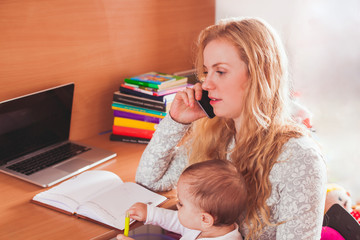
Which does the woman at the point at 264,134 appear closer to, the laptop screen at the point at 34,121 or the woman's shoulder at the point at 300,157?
the woman's shoulder at the point at 300,157

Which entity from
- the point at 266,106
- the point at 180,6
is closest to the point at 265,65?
the point at 266,106

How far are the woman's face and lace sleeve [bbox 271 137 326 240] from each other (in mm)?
229

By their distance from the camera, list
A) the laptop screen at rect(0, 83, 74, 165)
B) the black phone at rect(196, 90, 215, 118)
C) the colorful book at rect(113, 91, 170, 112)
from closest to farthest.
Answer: the black phone at rect(196, 90, 215, 118) → the laptop screen at rect(0, 83, 74, 165) → the colorful book at rect(113, 91, 170, 112)

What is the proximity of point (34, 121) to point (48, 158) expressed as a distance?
15 cm

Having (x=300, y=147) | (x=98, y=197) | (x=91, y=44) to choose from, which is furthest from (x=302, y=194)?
(x=91, y=44)

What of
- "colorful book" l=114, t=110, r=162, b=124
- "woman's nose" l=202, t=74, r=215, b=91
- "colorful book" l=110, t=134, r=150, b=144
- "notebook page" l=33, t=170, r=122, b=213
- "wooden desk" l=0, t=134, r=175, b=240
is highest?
"woman's nose" l=202, t=74, r=215, b=91

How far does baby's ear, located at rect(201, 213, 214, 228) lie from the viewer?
48.0 inches

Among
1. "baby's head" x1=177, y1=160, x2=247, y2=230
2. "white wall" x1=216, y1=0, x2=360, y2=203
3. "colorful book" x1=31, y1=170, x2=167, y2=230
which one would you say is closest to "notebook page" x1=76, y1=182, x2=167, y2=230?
"colorful book" x1=31, y1=170, x2=167, y2=230

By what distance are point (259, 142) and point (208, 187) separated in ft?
0.77

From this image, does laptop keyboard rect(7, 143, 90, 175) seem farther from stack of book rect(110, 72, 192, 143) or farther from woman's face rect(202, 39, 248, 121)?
woman's face rect(202, 39, 248, 121)

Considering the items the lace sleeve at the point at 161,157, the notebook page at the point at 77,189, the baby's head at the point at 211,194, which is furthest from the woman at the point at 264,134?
the notebook page at the point at 77,189

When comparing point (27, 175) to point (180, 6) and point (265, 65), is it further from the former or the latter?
point (180, 6)

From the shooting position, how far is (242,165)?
4.48 ft

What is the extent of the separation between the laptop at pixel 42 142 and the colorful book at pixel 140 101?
23cm
